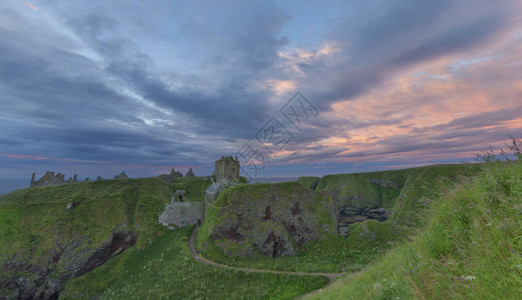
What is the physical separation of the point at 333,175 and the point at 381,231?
127616 millimetres

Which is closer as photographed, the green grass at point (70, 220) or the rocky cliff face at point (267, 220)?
the rocky cliff face at point (267, 220)

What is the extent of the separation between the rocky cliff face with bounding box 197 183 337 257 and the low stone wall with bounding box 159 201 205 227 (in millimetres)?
8067

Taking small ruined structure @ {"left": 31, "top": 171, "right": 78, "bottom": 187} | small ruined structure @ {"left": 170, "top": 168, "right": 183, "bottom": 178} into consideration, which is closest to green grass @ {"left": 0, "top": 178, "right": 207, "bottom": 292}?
small ruined structure @ {"left": 31, "top": 171, "right": 78, "bottom": 187}

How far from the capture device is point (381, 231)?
3841 centimetres

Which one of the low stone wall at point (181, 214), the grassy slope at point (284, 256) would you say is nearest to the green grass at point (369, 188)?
the grassy slope at point (284, 256)

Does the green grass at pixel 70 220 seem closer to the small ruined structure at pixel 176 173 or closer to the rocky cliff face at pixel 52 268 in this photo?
the rocky cliff face at pixel 52 268

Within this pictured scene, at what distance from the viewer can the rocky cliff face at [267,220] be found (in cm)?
3394

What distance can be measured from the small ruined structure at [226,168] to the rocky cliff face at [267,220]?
21270 millimetres

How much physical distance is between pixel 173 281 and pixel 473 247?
31.8m

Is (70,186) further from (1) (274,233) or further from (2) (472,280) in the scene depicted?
(2) (472,280)

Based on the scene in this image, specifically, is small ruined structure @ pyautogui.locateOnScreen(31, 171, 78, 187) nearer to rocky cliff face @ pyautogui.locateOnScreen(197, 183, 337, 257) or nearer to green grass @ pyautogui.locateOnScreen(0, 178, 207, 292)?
green grass @ pyautogui.locateOnScreen(0, 178, 207, 292)

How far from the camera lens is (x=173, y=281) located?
26734 mm

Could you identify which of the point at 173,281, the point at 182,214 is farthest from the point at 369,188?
the point at 173,281

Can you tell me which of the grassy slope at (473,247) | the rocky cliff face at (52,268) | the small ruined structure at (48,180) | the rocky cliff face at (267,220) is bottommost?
the rocky cliff face at (52,268)
